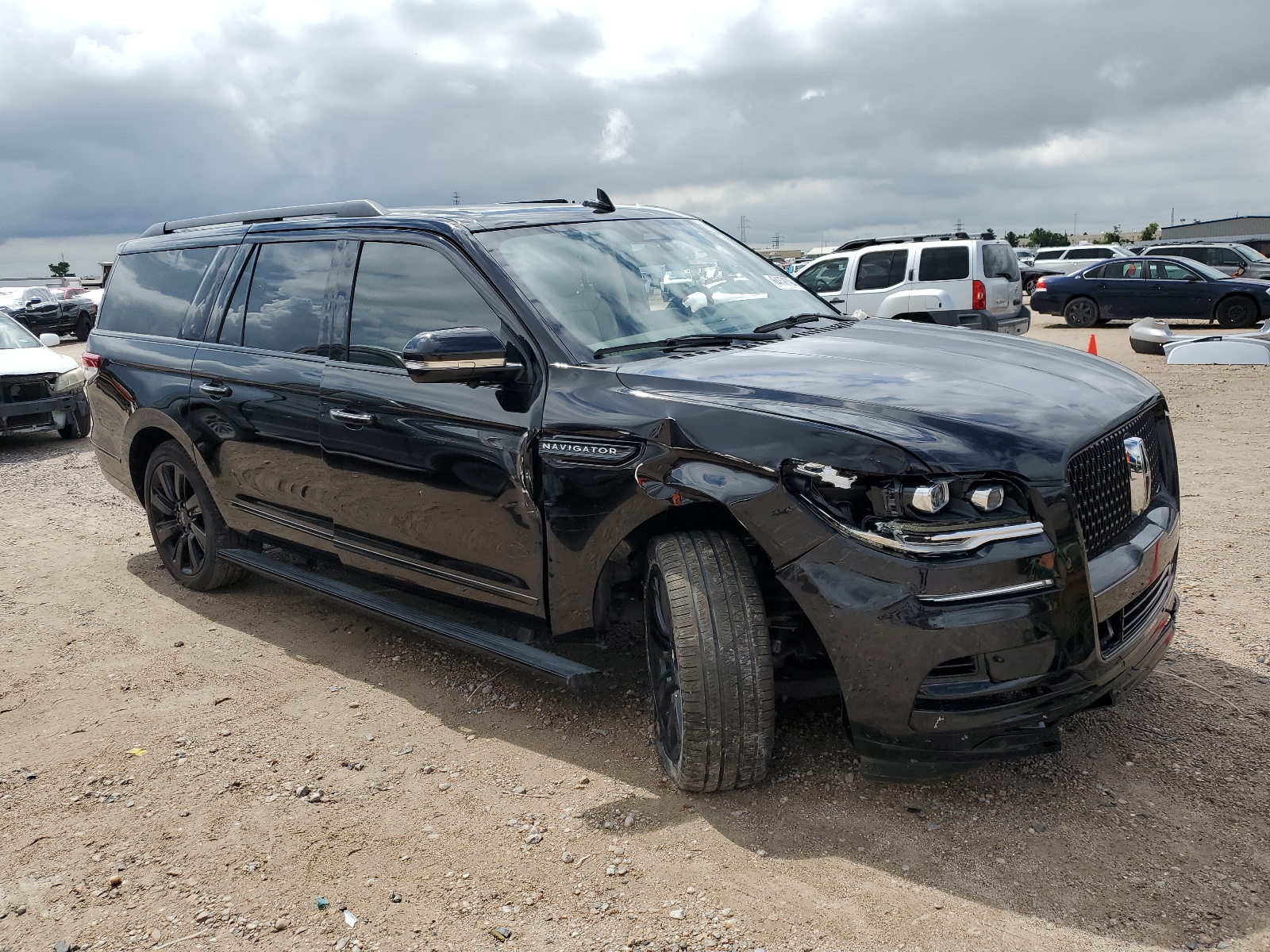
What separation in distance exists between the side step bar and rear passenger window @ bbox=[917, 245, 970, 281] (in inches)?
515

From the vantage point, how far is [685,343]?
3.72m

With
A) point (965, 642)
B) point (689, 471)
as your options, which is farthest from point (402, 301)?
point (965, 642)

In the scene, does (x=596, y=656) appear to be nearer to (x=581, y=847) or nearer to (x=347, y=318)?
(x=581, y=847)

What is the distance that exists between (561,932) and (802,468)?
1352mm

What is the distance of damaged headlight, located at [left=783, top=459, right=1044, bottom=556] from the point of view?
8.96ft

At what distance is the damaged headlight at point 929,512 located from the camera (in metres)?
2.73

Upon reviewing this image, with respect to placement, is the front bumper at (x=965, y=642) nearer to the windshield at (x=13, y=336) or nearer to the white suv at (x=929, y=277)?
the windshield at (x=13, y=336)

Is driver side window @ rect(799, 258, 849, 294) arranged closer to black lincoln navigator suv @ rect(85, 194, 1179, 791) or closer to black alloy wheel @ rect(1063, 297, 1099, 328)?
black alloy wheel @ rect(1063, 297, 1099, 328)

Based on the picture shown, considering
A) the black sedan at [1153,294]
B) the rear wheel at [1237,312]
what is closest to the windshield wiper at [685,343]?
the black sedan at [1153,294]

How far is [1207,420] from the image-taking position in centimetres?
947

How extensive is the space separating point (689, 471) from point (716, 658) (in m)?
0.54

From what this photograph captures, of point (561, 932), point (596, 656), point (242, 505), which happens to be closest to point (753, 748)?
point (561, 932)

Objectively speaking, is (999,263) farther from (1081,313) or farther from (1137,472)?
(1137,472)

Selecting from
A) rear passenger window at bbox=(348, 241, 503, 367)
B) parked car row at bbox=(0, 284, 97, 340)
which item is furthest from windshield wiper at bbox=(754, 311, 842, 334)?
parked car row at bbox=(0, 284, 97, 340)
